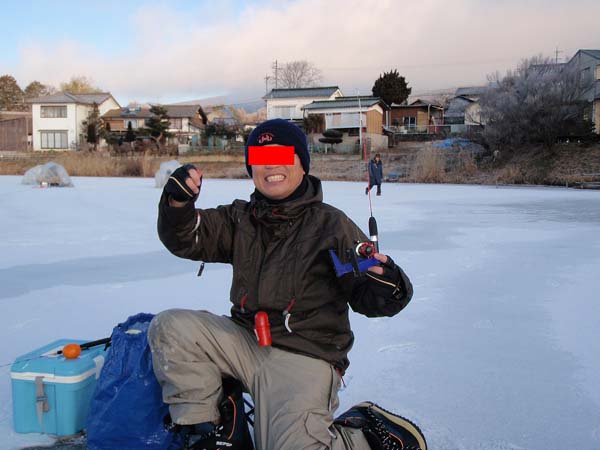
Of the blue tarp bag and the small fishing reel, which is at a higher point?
the small fishing reel

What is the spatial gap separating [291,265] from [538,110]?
2588 centimetres

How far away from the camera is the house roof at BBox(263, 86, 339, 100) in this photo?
43656 mm

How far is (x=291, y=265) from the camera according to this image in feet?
5.75

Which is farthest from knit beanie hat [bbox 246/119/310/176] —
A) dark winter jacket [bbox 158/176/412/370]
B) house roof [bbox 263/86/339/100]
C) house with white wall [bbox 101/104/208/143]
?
house with white wall [bbox 101/104/208/143]

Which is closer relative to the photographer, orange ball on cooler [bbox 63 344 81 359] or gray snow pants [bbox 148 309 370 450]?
gray snow pants [bbox 148 309 370 450]

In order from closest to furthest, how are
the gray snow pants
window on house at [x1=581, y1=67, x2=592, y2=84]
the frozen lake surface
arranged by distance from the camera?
the gray snow pants → the frozen lake surface → window on house at [x1=581, y1=67, x2=592, y2=84]

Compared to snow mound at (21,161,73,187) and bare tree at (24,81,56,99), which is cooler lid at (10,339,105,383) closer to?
snow mound at (21,161,73,187)

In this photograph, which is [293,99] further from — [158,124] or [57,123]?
[57,123]

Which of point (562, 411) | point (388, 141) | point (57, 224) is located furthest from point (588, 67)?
point (562, 411)

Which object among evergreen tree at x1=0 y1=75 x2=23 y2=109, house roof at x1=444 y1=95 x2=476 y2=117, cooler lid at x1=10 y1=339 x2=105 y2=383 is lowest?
cooler lid at x1=10 y1=339 x2=105 y2=383

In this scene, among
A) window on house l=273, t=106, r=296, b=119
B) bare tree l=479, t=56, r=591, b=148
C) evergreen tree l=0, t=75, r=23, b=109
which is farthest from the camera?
evergreen tree l=0, t=75, r=23, b=109

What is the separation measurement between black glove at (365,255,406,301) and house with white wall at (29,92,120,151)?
1912 inches

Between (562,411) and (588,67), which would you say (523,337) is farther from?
(588,67)

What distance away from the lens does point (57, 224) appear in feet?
25.5
